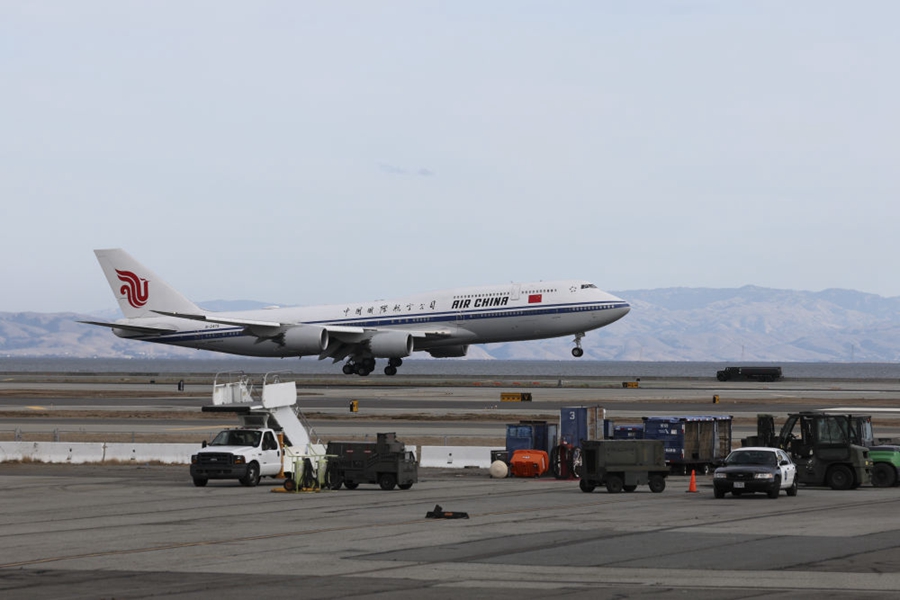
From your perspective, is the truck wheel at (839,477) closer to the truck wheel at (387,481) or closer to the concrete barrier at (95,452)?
the truck wheel at (387,481)

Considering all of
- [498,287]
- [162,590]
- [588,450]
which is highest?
[498,287]

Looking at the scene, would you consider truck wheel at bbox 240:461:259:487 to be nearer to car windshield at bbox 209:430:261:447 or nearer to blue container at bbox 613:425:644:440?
car windshield at bbox 209:430:261:447

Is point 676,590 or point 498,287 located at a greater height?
point 498,287

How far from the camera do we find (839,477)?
38344mm

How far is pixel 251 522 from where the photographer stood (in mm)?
28078

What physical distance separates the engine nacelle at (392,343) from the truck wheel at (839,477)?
53.6 metres

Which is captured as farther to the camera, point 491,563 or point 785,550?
point 785,550

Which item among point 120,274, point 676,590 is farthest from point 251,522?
point 120,274

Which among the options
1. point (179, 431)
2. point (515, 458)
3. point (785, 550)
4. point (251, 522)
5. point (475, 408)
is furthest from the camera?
point (475, 408)

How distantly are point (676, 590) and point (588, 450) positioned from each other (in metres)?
18.4

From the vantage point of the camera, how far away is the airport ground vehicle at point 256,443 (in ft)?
126

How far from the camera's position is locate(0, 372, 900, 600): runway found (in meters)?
18.8

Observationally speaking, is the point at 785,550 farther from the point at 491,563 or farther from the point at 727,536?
the point at 491,563

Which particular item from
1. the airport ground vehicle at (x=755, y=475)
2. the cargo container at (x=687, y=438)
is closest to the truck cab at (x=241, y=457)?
the cargo container at (x=687, y=438)
